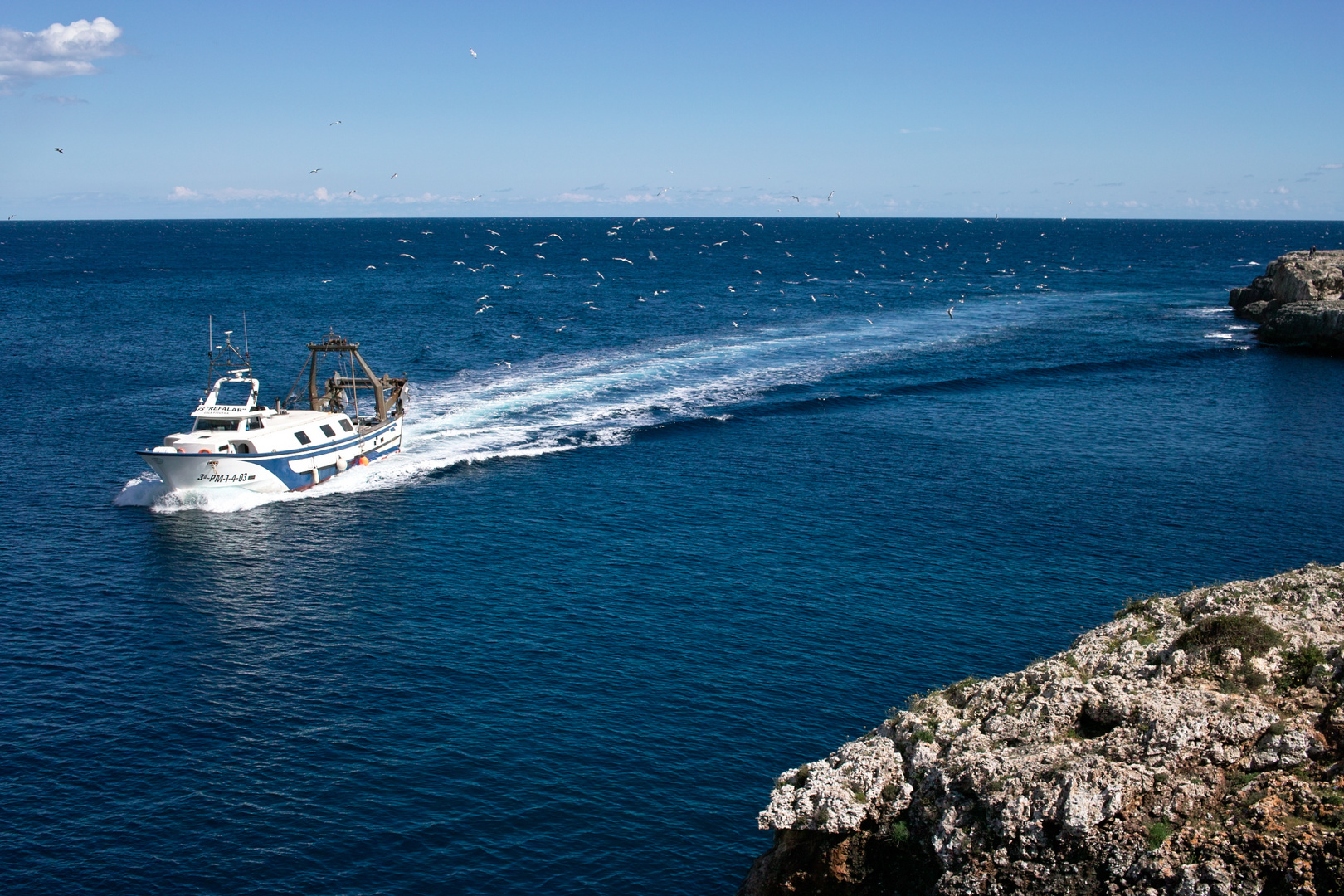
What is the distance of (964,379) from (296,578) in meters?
77.6

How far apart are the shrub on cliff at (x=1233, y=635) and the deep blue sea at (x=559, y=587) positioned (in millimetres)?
16200

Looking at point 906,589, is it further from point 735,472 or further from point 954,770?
point 954,770

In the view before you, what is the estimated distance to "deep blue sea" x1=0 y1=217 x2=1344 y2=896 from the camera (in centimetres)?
3628

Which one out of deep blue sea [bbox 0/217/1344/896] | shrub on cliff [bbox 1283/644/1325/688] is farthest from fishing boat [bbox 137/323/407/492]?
shrub on cliff [bbox 1283/644/1325/688]

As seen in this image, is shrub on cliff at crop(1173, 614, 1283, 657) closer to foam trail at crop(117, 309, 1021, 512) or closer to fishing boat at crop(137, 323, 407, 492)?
foam trail at crop(117, 309, 1021, 512)

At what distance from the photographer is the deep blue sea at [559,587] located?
36281 millimetres

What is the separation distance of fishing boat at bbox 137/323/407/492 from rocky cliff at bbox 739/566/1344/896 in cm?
5408

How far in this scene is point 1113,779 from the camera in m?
22.6

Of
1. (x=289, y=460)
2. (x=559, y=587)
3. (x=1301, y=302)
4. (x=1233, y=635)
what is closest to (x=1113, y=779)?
(x=1233, y=635)

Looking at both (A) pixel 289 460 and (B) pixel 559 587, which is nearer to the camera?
(B) pixel 559 587

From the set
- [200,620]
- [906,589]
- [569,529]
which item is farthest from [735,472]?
[200,620]

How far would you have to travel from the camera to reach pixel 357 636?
166 ft

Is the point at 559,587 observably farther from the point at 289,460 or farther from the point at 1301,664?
the point at 1301,664

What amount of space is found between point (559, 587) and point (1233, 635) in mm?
36335
